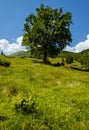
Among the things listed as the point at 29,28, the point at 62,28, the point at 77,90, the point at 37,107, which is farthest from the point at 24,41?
the point at 37,107

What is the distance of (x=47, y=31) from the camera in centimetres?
6912

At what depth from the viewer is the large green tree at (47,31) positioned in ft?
227

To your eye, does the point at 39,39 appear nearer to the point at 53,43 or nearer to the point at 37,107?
the point at 53,43

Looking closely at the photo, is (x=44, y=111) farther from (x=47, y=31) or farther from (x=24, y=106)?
(x=47, y=31)

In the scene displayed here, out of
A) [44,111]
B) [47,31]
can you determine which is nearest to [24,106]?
[44,111]

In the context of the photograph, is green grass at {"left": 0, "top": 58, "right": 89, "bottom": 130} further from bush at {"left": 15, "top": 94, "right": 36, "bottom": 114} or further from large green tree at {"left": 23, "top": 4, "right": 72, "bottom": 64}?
large green tree at {"left": 23, "top": 4, "right": 72, "bottom": 64}

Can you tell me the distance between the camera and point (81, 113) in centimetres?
1622

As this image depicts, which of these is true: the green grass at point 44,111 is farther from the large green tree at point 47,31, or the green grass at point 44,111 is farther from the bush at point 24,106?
the large green tree at point 47,31

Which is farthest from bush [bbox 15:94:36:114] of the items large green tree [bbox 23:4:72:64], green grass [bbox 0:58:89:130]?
large green tree [bbox 23:4:72:64]

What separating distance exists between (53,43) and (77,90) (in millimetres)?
49969

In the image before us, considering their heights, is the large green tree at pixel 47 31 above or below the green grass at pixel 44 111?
above

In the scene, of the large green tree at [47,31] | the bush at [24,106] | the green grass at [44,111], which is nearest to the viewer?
the green grass at [44,111]

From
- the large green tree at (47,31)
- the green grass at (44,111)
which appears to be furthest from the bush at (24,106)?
the large green tree at (47,31)

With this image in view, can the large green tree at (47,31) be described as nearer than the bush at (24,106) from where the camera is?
No
